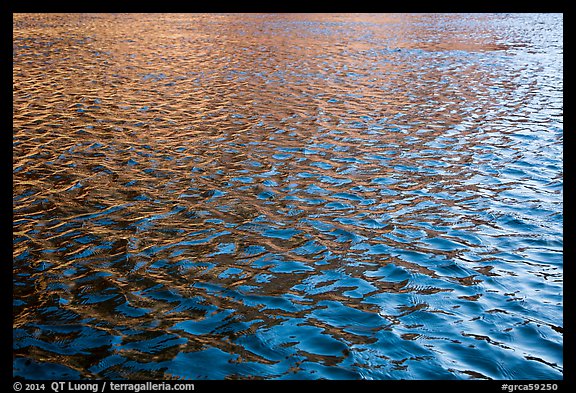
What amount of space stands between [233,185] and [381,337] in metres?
8.27

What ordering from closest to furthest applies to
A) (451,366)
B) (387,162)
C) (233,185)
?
1. (451,366)
2. (233,185)
3. (387,162)

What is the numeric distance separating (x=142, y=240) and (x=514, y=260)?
8.35 m

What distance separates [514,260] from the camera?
12844 millimetres

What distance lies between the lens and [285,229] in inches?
559

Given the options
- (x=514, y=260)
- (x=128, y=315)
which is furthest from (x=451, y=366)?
(x=128, y=315)

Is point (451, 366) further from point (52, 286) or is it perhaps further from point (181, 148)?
point (181, 148)

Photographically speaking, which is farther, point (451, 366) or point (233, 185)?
point (233, 185)

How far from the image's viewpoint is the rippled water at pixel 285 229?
31.4ft

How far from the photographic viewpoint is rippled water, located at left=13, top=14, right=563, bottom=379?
31.4 feet

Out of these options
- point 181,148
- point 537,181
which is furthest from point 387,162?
point 181,148

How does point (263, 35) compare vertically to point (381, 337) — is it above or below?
above
